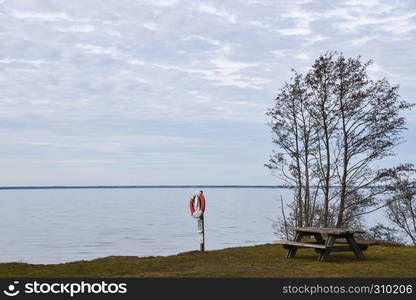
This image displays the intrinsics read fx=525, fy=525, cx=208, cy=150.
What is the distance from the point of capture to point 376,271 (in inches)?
464

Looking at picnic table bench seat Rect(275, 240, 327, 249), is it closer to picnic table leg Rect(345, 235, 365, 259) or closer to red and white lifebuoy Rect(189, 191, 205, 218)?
picnic table leg Rect(345, 235, 365, 259)

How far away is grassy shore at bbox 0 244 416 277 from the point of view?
11469mm

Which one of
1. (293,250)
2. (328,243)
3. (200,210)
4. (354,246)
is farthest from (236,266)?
(200,210)

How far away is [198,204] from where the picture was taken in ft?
55.2

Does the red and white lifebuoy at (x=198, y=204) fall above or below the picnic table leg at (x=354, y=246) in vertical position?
above

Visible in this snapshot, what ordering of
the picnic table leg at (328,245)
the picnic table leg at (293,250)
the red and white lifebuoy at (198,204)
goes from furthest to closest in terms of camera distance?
1. the red and white lifebuoy at (198,204)
2. the picnic table leg at (293,250)
3. the picnic table leg at (328,245)

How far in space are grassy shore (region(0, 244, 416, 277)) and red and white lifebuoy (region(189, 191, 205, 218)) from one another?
1.45 metres

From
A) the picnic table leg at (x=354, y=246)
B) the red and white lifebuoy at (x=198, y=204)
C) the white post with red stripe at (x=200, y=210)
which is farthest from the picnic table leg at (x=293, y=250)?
the red and white lifebuoy at (x=198, y=204)

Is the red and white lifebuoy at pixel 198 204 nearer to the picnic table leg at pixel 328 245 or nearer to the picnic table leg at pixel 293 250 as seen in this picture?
the picnic table leg at pixel 293 250

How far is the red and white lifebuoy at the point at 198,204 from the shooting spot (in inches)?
651

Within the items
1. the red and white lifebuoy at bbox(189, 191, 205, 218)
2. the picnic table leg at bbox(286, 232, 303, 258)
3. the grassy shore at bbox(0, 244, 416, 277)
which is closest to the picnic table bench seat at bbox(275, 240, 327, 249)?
the picnic table leg at bbox(286, 232, 303, 258)

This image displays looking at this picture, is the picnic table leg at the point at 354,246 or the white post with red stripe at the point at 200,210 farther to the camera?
the white post with red stripe at the point at 200,210

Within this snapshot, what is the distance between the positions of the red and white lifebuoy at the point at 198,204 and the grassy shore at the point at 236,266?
1.45 meters

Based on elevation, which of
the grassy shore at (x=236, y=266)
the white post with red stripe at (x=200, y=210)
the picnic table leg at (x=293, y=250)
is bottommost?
the grassy shore at (x=236, y=266)
